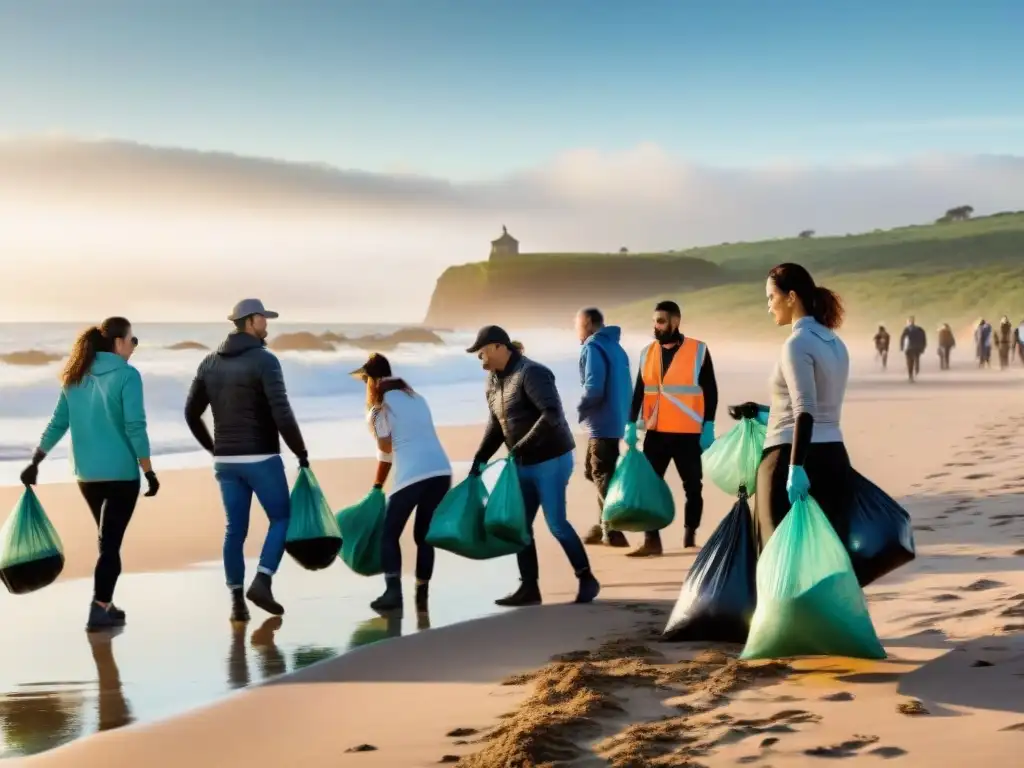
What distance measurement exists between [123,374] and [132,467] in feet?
1.62

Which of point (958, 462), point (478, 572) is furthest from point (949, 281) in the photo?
point (478, 572)

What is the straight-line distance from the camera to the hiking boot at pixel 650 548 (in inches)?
369

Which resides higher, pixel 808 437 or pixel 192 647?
pixel 808 437

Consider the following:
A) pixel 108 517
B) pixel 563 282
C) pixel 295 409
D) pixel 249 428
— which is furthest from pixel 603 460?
pixel 563 282

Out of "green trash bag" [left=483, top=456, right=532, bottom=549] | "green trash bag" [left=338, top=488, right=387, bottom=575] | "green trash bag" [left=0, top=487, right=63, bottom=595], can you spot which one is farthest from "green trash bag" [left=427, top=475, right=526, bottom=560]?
"green trash bag" [left=0, top=487, right=63, bottom=595]

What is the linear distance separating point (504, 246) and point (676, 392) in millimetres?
174020

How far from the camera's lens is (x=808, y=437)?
5.47m

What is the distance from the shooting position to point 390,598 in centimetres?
774

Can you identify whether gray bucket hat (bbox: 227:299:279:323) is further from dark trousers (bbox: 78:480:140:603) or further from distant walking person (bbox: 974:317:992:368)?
distant walking person (bbox: 974:317:992:368)

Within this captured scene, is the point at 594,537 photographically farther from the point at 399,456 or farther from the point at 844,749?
the point at 844,749

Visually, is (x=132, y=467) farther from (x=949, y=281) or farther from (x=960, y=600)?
(x=949, y=281)

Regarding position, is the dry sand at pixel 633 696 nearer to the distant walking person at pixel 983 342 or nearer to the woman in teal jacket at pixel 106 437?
the woman in teal jacket at pixel 106 437

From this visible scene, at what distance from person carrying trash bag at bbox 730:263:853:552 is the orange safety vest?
142 inches

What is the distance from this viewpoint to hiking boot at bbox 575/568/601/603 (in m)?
7.63
